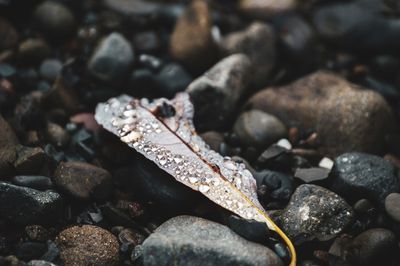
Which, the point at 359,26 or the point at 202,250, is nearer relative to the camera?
the point at 202,250

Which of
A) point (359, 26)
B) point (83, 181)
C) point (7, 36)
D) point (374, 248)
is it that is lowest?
point (374, 248)

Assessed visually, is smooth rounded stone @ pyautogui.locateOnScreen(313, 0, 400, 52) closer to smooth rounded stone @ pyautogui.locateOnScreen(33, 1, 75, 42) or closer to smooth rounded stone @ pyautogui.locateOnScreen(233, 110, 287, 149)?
smooth rounded stone @ pyautogui.locateOnScreen(233, 110, 287, 149)

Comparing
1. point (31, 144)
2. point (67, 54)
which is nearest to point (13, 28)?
point (67, 54)

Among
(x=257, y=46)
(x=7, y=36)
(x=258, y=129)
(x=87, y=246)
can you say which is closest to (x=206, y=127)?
(x=258, y=129)

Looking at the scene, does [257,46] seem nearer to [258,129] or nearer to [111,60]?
[258,129]

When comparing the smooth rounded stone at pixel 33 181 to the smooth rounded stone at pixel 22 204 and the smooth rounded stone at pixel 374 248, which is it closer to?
the smooth rounded stone at pixel 22 204

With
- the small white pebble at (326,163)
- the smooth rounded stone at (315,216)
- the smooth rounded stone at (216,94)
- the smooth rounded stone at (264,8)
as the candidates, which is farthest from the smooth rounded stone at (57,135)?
the smooth rounded stone at (264,8)

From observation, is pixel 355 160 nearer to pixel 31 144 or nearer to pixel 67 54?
pixel 31 144
